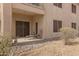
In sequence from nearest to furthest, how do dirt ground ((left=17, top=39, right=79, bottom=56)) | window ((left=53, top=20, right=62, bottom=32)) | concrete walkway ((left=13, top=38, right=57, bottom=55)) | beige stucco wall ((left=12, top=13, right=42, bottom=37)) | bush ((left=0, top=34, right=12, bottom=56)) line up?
bush ((left=0, top=34, right=12, bottom=56)) → dirt ground ((left=17, top=39, right=79, bottom=56)) → concrete walkway ((left=13, top=38, right=57, bottom=55)) → beige stucco wall ((left=12, top=13, right=42, bottom=37)) → window ((left=53, top=20, right=62, bottom=32))

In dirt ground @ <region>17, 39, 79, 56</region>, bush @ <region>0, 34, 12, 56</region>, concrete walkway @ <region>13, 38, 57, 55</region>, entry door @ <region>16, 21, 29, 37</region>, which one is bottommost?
dirt ground @ <region>17, 39, 79, 56</region>

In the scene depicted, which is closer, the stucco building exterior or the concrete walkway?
the concrete walkway

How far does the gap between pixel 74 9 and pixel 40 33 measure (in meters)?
10.4

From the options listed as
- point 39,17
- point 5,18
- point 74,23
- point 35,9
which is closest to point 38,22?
point 39,17

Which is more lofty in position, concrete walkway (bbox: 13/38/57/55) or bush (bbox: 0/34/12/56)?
bush (bbox: 0/34/12/56)

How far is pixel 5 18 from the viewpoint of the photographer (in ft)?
39.5

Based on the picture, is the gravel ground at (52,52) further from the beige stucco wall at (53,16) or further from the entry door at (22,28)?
the entry door at (22,28)

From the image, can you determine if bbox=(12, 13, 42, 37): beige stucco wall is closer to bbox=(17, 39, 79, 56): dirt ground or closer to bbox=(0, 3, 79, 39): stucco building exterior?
bbox=(0, 3, 79, 39): stucco building exterior

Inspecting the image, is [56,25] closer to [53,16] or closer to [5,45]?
[53,16]

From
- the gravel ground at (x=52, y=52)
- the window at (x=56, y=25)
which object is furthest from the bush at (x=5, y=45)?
the window at (x=56, y=25)

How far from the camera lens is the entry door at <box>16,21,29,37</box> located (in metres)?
17.4

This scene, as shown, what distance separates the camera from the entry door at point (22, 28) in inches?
687

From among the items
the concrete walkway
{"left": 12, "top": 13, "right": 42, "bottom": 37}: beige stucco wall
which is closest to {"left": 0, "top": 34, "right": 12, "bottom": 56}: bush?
the concrete walkway

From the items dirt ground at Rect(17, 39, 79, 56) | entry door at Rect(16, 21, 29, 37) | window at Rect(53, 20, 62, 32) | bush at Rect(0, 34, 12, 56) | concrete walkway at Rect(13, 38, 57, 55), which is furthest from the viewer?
window at Rect(53, 20, 62, 32)
